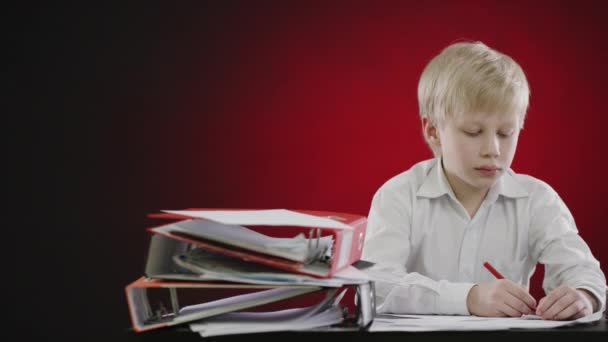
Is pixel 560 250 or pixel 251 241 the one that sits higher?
pixel 251 241

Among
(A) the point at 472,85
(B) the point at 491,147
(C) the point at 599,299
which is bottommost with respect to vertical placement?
(C) the point at 599,299

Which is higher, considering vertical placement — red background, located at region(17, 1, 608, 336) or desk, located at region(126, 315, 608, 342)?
red background, located at region(17, 1, 608, 336)

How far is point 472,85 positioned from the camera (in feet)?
4.33

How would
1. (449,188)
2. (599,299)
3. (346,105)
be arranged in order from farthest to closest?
1. (346,105)
2. (449,188)
3. (599,299)

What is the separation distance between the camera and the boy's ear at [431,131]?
1.45 m

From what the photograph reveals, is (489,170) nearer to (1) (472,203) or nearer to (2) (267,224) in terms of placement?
(1) (472,203)

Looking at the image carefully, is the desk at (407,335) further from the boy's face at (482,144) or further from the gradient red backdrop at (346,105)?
the gradient red backdrop at (346,105)

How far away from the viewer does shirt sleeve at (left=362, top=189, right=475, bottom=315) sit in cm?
107

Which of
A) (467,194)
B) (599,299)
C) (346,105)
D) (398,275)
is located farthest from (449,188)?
(346,105)

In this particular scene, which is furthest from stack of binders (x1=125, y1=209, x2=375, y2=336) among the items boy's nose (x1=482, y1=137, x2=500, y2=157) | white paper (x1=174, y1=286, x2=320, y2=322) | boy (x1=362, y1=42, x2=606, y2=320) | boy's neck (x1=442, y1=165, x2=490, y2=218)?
boy's neck (x1=442, y1=165, x2=490, y2=218)

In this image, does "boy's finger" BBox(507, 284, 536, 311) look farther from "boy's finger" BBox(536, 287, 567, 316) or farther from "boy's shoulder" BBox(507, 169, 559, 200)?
"boy's shoulder" BBox(507, 169, 559, 200)

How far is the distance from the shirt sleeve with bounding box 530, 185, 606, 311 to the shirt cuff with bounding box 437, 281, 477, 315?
0.18 metres

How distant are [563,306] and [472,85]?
0.51 meters

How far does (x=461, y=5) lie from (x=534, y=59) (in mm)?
291
